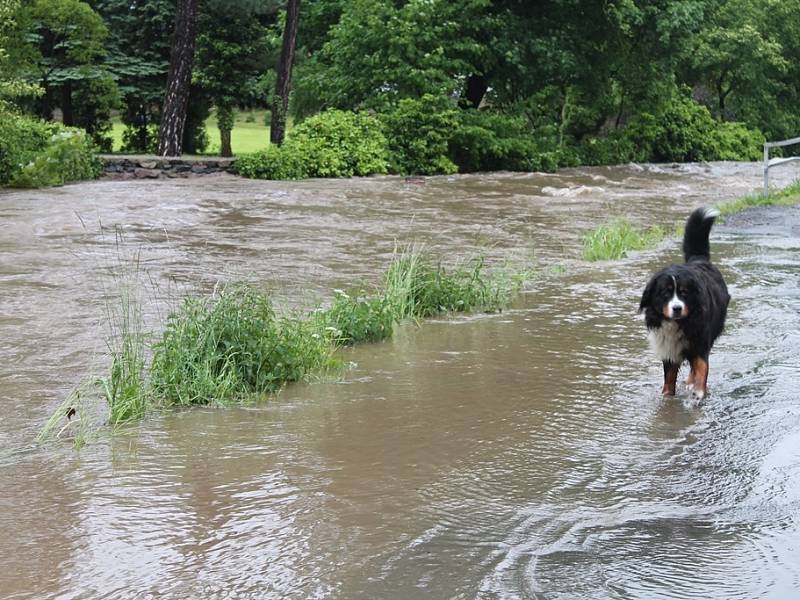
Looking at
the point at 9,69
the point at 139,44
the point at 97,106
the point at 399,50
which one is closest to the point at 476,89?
the point at 399,50

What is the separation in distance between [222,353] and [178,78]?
21673 mm

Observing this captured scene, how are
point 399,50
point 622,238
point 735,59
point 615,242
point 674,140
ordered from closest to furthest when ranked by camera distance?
1. point 615,242
2. point 622,238
3. point 399,50
4. point 674,140
5. point 735,59

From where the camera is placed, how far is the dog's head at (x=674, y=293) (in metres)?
7.06

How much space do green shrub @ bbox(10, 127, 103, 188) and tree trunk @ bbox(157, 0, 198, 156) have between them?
3475 mm

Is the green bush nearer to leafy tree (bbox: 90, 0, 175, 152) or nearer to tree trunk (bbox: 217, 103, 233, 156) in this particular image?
tree trunk (bbox: 217, 103, 233, 156)

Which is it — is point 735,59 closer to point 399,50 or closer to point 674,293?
point 399,50

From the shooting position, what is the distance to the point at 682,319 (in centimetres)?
711

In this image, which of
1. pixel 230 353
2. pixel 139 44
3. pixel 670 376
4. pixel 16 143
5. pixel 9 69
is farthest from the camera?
pixel 139 44

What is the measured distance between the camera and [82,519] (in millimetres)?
5098

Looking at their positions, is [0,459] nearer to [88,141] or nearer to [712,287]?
[712,287]

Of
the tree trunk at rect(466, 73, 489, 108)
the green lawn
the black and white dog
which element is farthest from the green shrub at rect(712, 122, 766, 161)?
the black and white dog

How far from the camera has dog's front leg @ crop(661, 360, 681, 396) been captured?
7.36 metres

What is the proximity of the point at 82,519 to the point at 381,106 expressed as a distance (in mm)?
25377

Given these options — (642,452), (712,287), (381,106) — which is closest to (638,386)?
(712,287)
